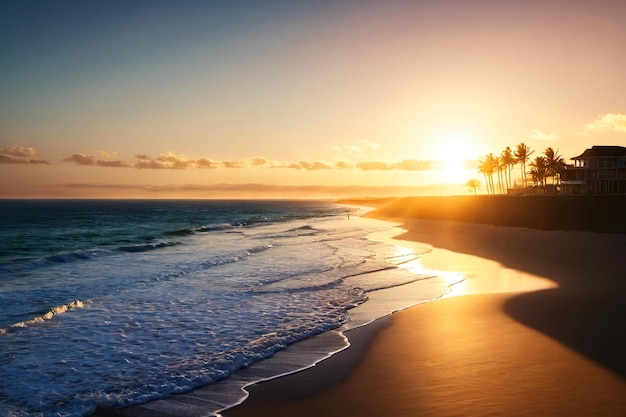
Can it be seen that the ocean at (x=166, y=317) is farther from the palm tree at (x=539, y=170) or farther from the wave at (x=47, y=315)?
the palm tree at (x=539, y=170)

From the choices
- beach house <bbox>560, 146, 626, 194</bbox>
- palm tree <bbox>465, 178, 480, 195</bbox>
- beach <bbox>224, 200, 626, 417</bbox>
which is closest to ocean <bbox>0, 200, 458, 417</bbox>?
beach <bbox>224, 200, 626, 417</bbox>

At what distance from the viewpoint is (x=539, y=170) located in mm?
97750

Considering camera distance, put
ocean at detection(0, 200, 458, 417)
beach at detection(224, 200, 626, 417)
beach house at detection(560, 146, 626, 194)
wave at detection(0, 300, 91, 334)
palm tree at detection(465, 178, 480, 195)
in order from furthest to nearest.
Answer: palm tree at detection(465, 178, 480, 195) → beach house at detection(560, 146, 626, 194) → wave at detection(0, 300, 91, 334) → ocean at detection(0, 200, 458, 417) → beach at detection(224, 200, 626, 417)

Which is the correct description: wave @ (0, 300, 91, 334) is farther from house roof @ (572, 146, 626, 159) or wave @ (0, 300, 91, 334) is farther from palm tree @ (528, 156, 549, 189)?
palm tree @ (528, 156, 549, 189)

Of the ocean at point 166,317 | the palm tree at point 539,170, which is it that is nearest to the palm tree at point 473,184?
the palm tree at point 539,170

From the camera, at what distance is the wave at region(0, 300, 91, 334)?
12.4 metres

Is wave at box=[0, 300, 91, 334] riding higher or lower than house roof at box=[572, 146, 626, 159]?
lower

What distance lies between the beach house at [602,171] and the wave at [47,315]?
7778 cm

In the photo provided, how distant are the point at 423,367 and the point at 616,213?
33.9m

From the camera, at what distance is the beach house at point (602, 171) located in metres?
72.7

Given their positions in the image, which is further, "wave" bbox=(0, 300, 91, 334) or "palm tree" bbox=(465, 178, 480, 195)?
"palm tree" bbox=(465, 178, 480, 195)

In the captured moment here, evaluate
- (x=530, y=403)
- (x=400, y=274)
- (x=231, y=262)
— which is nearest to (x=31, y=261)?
(x=231, y=262)

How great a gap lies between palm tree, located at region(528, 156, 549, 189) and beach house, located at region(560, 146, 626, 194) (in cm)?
2003

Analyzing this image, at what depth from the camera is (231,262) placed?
86.9 ft
